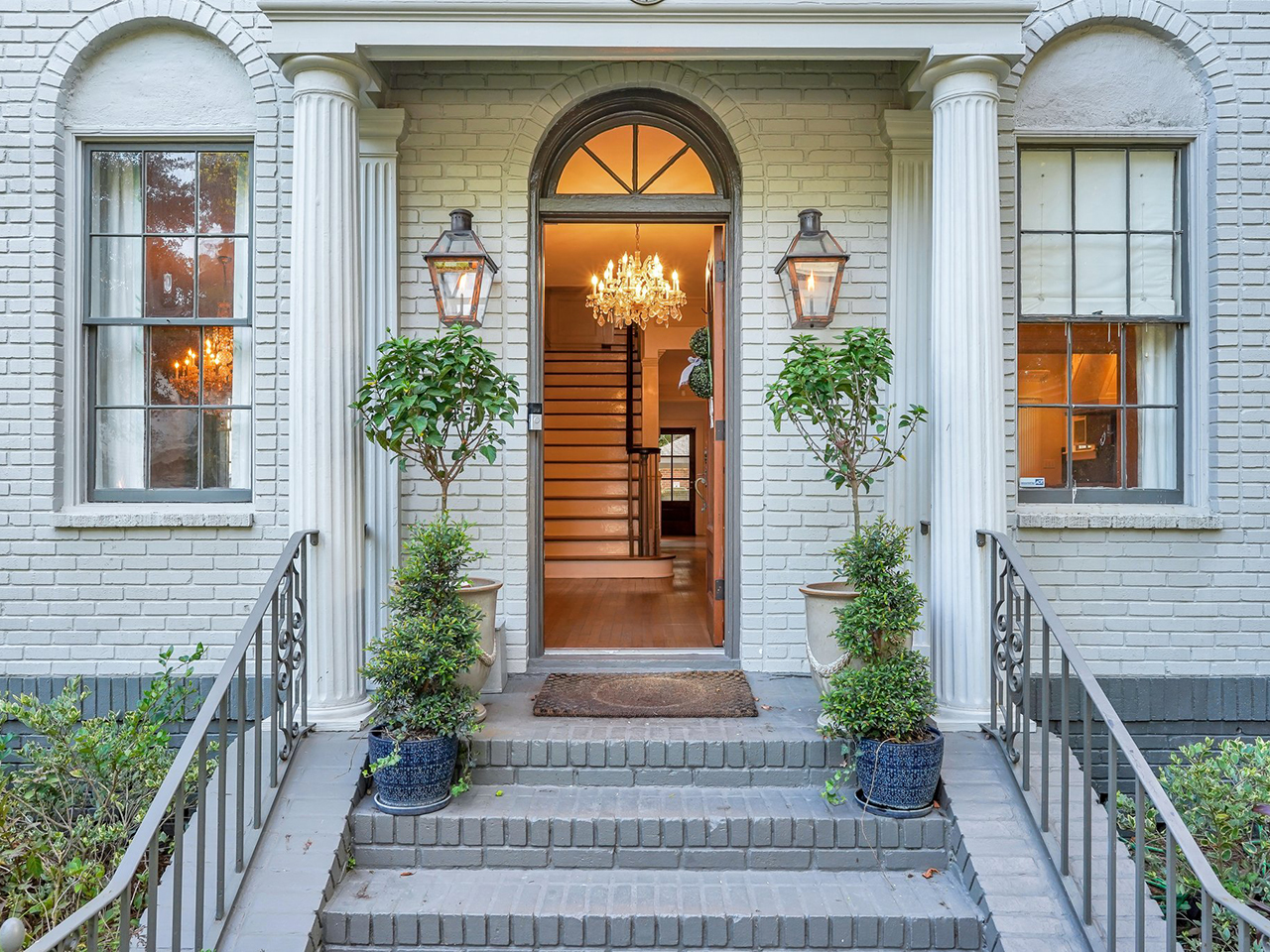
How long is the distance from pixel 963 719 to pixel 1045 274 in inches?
87.6

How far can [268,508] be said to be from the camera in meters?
3.94

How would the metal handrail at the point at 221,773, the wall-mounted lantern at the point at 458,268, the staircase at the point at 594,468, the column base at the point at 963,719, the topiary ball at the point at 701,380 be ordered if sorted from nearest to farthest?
the metal handrail at the point at 221,773 → the column base at the point at 963,719 → the wall-mounted lantern at the point at 458,268 → the topiary ball at the point at 701,380 → the staircase at the point at 594,468

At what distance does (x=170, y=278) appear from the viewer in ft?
13.3

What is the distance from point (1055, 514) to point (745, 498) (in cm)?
145

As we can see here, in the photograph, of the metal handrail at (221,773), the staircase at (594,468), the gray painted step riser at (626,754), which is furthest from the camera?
the staircase at (594,468)

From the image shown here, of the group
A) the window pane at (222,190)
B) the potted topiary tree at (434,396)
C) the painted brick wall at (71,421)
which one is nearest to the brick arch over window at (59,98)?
the painted brick wall at (71,421)

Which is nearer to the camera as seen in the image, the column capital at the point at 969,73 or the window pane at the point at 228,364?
the column capital at the point at 969,73

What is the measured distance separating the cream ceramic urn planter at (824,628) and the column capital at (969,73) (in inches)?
81.8

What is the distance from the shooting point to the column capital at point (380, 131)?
393 cm

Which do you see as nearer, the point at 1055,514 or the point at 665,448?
the point at 1055,514

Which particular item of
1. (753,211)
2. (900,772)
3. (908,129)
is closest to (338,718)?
(900,772)

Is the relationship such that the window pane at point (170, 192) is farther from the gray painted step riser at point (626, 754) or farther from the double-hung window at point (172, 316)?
the gray painted step riser at point (626, 754)

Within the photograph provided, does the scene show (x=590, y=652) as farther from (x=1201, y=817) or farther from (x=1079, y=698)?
(x=1201, y=817)

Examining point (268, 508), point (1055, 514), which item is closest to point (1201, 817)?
point (1055, 514)
